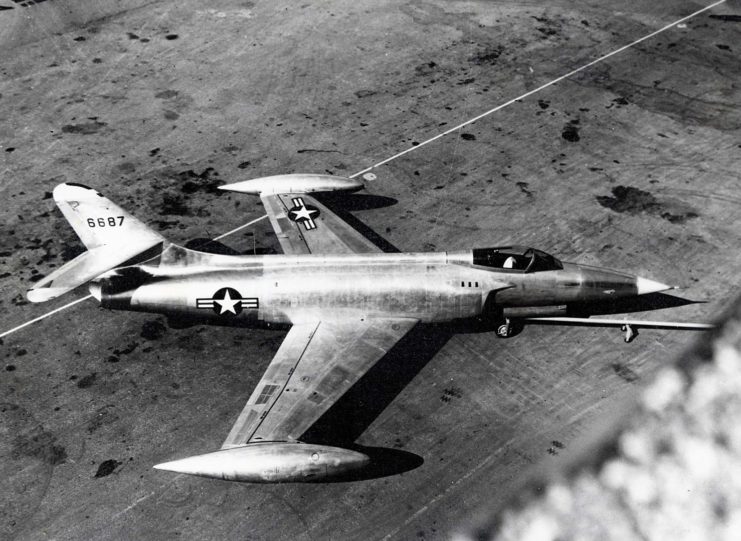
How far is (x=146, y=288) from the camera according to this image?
58.4 feet

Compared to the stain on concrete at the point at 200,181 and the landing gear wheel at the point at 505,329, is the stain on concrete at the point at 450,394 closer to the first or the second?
the landing gear wheel at the point at 505,329

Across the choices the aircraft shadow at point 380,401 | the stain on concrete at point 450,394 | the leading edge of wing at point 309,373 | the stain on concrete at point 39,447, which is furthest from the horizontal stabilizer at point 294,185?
the stain on concrete at point 39,447

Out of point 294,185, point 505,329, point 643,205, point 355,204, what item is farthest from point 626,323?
point 294,185

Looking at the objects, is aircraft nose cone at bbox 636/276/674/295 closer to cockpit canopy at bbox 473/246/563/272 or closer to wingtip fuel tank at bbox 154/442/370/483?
cockpit canopy at bbox 473/246/563/272

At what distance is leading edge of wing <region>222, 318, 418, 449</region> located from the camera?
49.8 ft

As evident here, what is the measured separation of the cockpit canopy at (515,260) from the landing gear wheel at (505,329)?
1679mm

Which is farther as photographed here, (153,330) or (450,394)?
(153,330)

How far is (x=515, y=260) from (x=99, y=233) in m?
12.3

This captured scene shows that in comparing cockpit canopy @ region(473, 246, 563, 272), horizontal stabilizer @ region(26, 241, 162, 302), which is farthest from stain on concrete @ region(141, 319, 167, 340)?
cockpit canopy @ region(473, 246, 563, 272)

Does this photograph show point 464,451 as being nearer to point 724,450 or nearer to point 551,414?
point 551,414

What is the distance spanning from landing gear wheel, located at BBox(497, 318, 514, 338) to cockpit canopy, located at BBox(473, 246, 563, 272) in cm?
168

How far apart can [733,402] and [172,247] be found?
631 inches

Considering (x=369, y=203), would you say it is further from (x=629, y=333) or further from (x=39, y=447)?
(x=39, y=447)

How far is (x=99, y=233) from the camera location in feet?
62.1
